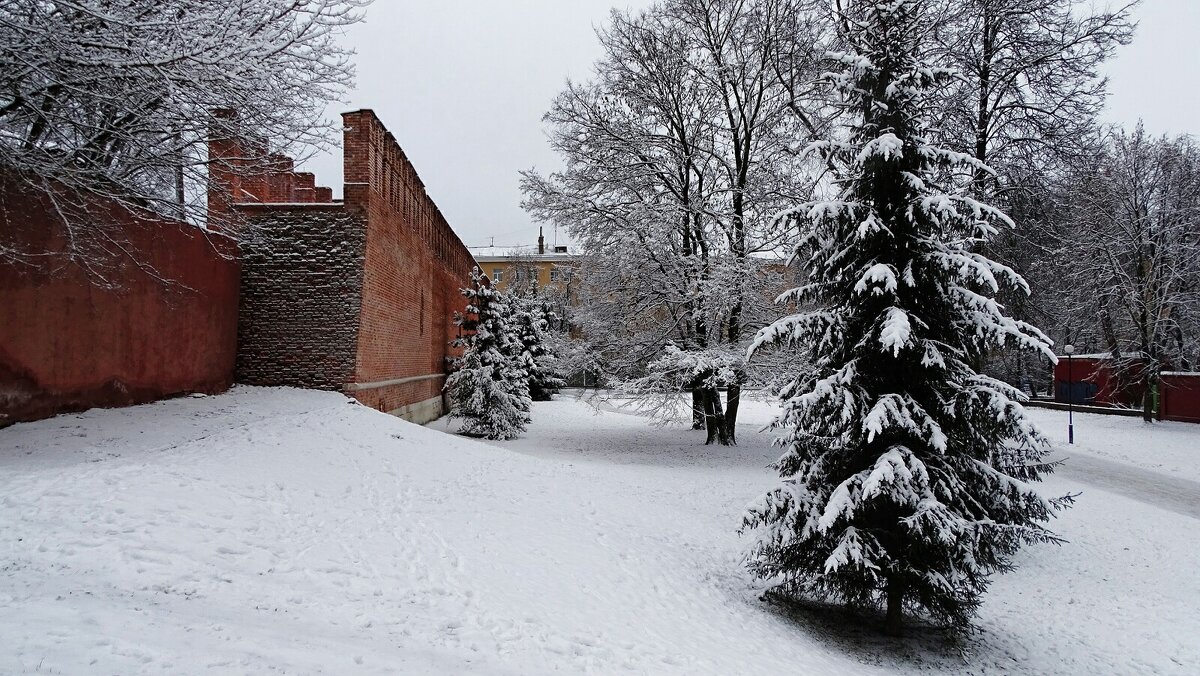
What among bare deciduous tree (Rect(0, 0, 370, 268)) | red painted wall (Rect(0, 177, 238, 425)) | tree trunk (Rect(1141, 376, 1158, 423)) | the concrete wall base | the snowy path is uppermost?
bare deciduous tree (Rect(0, 0, 370, 268))

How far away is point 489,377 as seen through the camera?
17828 mm

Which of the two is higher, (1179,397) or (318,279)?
(318,279)

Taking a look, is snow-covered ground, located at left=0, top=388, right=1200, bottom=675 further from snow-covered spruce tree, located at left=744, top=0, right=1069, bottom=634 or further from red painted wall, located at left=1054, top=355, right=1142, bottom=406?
red painted wall, located at left=1054, top=355, right=1142, bottom=406

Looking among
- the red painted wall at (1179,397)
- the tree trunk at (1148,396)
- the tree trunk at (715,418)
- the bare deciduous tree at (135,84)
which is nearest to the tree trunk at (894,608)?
the bare deciduous tree at (135,84)

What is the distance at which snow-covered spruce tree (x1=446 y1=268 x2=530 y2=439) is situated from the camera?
17.7 metres

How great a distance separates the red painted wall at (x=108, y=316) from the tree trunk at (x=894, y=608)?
8758 millimetres

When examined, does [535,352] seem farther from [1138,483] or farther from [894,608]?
[894,608]

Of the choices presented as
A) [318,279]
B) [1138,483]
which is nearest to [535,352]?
[318,279]

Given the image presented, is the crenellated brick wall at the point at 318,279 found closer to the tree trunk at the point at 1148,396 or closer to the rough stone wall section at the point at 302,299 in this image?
the rough stone wall section at the point at 302,299

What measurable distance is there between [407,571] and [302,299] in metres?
7.61

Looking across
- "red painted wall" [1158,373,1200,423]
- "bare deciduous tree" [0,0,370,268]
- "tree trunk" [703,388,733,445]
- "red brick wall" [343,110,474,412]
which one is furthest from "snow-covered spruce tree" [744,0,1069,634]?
"red painted wall" [1158,373,1200,423]

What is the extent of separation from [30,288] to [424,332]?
11.2m

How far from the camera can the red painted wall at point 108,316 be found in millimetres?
6422

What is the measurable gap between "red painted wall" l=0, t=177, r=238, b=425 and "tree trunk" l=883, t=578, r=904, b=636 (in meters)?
8.76
